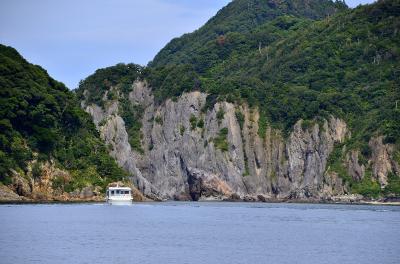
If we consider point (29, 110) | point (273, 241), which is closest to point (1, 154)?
point (29, 110)

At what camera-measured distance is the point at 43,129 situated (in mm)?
147000

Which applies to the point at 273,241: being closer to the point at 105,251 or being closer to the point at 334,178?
the point at 105,251

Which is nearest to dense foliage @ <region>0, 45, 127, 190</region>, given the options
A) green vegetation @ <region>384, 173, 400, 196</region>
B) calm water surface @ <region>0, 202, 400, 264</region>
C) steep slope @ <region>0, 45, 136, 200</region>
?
steep slope @ <region>0, 45, 136, 200</region>

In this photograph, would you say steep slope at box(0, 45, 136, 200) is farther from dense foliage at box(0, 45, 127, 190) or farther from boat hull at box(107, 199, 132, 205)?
boat hull at box(107, 199, 132, 205)

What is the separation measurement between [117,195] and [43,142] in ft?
51.1

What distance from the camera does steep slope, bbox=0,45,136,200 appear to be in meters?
138

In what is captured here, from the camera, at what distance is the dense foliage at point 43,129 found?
14000 cm

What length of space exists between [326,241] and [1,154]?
6793 centimetres

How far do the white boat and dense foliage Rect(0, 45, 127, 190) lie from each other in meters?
5.55

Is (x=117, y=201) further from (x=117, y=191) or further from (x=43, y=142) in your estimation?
(x=43, y=142)

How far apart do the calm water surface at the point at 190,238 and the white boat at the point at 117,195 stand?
27324 millimetres

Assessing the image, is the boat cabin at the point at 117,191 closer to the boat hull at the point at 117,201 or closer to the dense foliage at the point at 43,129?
the boat hull at the point at 117,201

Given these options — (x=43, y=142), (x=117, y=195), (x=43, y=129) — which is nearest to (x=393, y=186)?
(x=117, y=195)

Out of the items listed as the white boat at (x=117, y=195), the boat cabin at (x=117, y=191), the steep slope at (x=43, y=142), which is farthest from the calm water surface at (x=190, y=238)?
the boat cabin at (x=117, y=191)
